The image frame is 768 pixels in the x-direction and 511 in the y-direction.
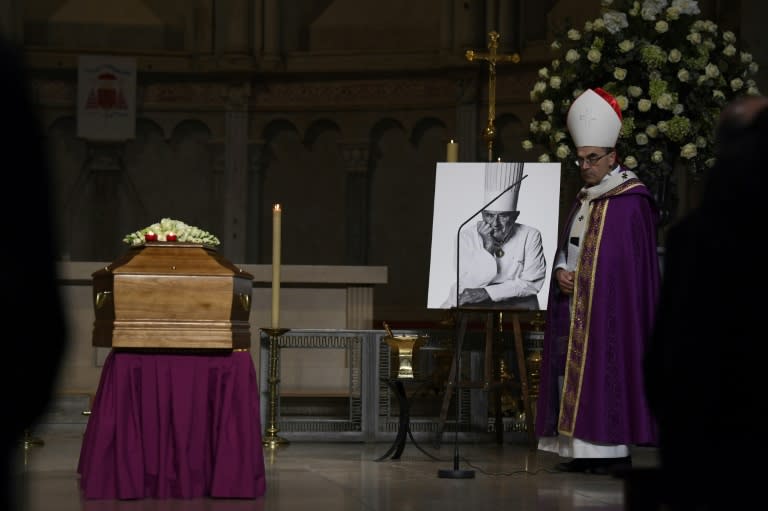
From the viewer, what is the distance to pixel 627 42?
22.6ft

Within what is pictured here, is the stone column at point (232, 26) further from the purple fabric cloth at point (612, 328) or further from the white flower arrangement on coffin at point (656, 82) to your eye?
the purple fabric cloth at point (612, 328)

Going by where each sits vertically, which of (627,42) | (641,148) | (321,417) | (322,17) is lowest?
(321,417)

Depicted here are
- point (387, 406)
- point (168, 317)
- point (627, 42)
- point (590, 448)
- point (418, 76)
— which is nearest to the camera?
point (168, 317)

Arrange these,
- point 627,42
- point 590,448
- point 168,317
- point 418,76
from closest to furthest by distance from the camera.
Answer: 1. point 168,317
2. point 590,448
3. point 627,42
4. point 418,76

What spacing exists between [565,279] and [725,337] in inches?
168

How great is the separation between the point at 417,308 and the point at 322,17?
3092mm

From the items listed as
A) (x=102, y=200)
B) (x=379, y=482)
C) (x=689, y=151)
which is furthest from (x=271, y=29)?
(x=379, y=482)

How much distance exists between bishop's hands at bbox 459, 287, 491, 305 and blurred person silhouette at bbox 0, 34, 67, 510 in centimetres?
542

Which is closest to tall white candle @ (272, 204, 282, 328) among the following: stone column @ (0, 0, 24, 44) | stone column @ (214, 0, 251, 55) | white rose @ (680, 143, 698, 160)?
white rose @ (680, 143, 698, 160)

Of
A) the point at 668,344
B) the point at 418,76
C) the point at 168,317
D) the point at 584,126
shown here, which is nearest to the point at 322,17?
the point at 418,76

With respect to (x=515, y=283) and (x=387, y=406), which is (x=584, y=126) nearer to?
(x=515, y=283)

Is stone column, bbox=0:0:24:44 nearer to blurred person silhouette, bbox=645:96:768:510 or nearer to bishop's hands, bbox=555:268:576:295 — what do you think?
bishop's hands, bbox=555:268:576:295

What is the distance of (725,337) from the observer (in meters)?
2.05

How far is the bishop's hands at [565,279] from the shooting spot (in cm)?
629
